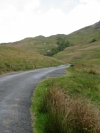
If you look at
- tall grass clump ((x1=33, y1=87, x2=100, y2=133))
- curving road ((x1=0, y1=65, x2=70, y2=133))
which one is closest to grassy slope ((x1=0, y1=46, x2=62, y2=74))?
curving road ((x1=0, y1=65, x2=70, y2=133))

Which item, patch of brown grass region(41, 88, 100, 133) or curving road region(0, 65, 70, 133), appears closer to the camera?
patch of brown grass region(41, 88, 100, 133)

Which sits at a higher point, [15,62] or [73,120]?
[15,62]

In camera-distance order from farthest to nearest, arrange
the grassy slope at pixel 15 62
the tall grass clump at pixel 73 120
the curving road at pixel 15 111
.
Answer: the grassy slope at pixel 15 62 < the curving road at pixel 15 111 < the tall grass clump at pixel 73 120

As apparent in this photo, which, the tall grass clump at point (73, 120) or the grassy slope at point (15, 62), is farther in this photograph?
the grassy slope at point (15, 62)

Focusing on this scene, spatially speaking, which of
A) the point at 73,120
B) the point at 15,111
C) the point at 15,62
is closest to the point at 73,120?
the point at 73,120

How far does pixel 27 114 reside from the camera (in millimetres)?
10898

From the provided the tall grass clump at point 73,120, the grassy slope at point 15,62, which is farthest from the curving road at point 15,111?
the grassy slope at point 15,62

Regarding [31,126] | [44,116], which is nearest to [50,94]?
[44,116]

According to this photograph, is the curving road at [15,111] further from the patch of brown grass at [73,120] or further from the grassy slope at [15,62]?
the grassy slope at [15,62]

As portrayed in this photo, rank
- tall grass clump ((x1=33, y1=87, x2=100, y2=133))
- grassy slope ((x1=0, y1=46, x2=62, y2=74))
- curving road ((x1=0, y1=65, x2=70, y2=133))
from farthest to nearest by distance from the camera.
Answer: grassy slope ((x1=0, y1=46, x2=62, y2=74)) → curving road ((x1=0, y1=65, x2=70, y2=133)) → tall grass clump ((x1=33, y1=87, x2=100, y2=133))

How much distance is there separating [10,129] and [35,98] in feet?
17.1

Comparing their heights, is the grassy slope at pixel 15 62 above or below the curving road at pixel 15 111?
above

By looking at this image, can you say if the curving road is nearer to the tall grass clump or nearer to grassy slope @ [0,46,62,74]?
the tall grass clump

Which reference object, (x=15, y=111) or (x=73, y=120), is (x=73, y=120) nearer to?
(x=73, y=120)
